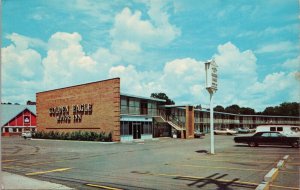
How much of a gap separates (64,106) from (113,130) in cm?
1141

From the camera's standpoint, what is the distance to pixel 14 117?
220 feet

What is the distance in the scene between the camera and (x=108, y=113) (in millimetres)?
Result: 37250

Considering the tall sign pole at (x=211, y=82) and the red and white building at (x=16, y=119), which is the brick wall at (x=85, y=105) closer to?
the tall sign pole at (x=211, y=82)

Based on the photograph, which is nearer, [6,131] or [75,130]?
[75,130]

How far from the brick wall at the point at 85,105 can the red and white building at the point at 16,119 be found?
19972 millimetres

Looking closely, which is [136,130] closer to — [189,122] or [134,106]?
[134,106]

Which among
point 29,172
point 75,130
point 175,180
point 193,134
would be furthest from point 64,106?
point 175,180

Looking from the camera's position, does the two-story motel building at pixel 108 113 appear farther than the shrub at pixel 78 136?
Yes

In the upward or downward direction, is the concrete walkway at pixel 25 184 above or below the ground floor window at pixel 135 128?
below

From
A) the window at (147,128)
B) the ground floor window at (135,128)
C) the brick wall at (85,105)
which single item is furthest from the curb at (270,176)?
the window at (147,128)

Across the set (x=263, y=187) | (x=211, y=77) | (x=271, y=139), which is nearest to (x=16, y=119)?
(x=271, y=139)

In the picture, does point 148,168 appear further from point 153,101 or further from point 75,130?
point 153,101

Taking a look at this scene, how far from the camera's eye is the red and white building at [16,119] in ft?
217

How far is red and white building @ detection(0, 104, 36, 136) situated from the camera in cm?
6606
